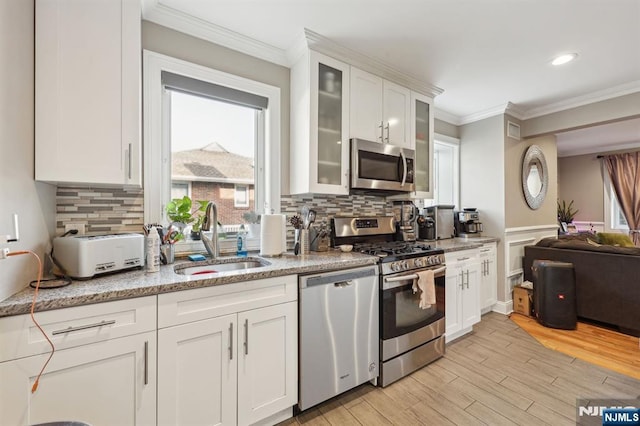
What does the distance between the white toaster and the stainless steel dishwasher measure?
953 mm

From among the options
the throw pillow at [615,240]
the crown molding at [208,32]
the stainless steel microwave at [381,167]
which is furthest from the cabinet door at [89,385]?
the throw pillow at [615,240]

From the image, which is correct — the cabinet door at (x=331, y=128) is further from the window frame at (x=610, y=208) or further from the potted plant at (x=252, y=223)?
the window frame at (x=610, y=208)

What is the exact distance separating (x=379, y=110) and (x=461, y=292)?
1927mm

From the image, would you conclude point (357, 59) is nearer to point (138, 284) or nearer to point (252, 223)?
point (252, 223)

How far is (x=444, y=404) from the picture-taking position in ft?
Answer: 5.98

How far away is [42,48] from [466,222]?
12.9 feet

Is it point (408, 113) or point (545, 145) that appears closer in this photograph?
point (408, 113)

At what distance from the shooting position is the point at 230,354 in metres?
1.43

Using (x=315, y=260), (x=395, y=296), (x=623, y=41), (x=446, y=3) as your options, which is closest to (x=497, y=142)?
(x=623, y=41)

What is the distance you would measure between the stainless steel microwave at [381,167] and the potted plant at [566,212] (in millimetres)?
5205

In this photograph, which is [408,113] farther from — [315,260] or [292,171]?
[315,260]

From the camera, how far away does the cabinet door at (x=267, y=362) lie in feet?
4.83

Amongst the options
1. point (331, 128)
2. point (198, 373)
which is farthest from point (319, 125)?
point (198, 373)

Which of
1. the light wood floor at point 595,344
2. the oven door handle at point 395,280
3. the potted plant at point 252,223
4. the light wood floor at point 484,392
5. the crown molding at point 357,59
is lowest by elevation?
the light wood floor at point 484,392
